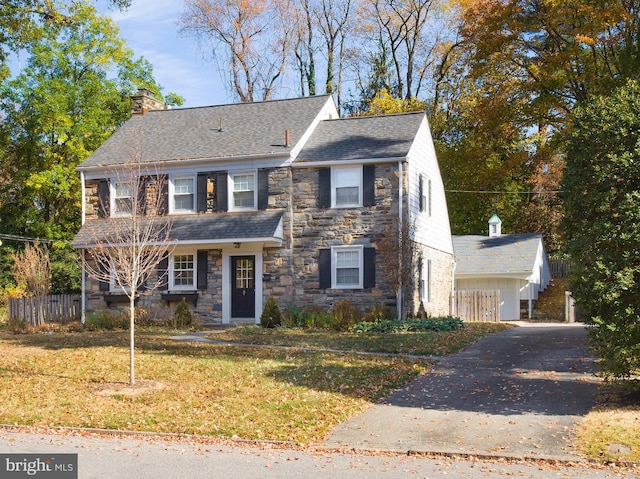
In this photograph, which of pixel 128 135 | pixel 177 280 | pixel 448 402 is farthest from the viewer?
pixel 128 135

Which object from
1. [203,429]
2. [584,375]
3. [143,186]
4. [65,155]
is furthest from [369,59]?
[203,429]

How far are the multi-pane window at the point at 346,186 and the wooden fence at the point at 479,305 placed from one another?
7.14m

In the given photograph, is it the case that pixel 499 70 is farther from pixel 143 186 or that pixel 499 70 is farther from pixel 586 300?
pixel 586 300

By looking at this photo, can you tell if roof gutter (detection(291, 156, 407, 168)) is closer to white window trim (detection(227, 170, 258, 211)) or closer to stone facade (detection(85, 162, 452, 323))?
stone facade (detection(85, 162, 452, 323))

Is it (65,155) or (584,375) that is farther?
(65,155)

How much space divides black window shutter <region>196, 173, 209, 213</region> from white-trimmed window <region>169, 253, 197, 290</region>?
167 cm

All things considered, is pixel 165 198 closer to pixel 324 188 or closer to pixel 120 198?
pixel 120 198

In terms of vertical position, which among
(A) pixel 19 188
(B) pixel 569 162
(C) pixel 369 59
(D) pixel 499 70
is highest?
(C) pixel 369 59

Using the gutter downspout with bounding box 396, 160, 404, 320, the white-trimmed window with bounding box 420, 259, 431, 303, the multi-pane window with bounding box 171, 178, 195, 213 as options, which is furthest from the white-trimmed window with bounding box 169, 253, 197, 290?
the white-trimmed window with bounding box 420, 259, 431, 303

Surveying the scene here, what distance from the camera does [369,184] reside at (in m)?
24.8

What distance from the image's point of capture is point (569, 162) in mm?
12023

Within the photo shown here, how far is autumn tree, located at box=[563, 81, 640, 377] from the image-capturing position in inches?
424

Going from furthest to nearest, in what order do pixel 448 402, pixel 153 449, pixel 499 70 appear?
pixel 499 70
pixel 448 402
pixel 153 449

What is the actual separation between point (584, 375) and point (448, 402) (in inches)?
132
